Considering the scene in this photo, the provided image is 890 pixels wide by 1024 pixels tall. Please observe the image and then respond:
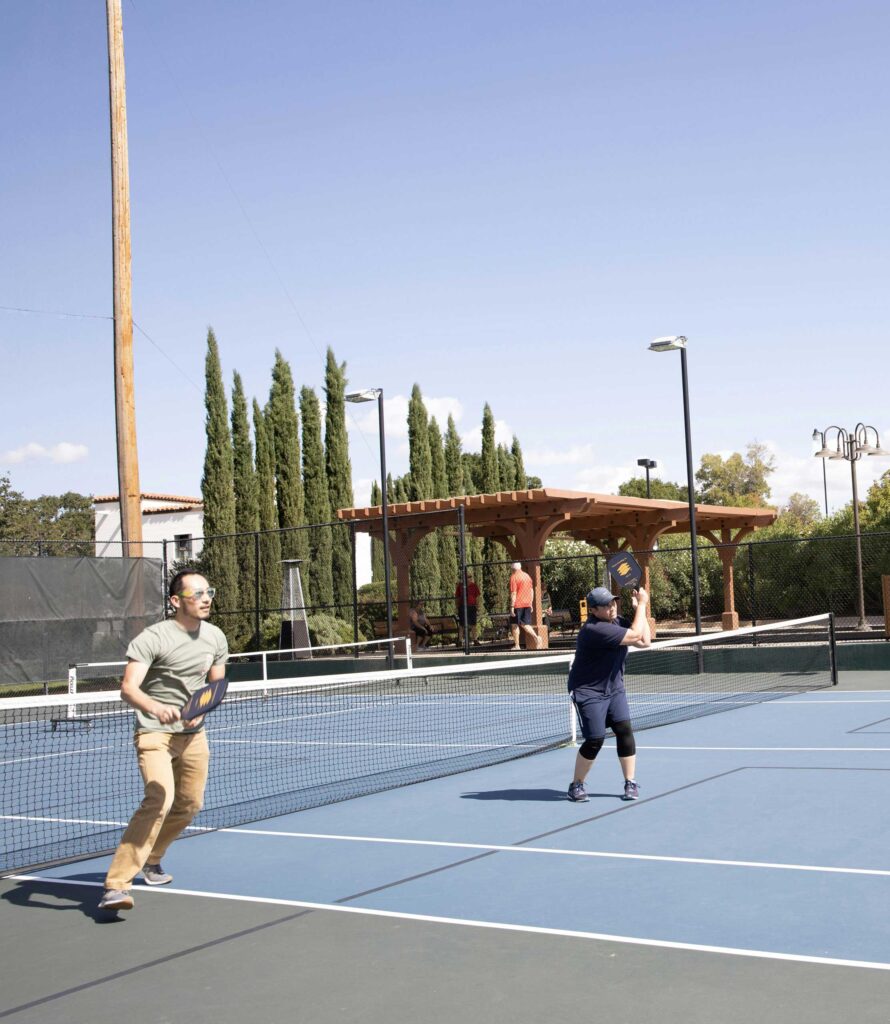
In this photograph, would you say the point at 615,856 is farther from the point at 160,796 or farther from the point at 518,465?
the point at 518,465

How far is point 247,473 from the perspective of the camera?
133 ft

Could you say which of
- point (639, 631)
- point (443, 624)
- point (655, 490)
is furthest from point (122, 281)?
point (655, 490)

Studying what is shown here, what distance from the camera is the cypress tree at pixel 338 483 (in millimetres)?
40219

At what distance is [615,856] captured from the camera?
691cm

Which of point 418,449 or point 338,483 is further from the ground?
point 418,449

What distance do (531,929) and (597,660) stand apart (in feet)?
11.8

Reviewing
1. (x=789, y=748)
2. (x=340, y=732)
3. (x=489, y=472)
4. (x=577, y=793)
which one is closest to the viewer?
(x=577, y=793)

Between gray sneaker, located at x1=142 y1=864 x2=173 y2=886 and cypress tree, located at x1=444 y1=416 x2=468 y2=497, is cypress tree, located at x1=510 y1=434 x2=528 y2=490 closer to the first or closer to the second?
cypress tree, located at x1=444 y1=416 x2=468 y2=497

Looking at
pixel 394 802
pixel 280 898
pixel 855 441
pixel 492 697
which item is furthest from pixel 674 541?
pixel 280 898

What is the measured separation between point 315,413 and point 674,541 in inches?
608

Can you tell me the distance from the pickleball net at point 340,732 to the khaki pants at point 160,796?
3.94 ft

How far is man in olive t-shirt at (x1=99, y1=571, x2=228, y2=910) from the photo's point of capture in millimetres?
6008

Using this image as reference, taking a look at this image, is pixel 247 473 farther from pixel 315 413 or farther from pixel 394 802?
pixel 394 802

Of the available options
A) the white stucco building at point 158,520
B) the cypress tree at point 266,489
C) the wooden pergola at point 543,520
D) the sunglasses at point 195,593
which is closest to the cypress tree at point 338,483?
the cypress tree at point 266,489
